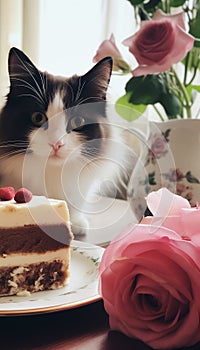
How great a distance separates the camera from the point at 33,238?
73cm

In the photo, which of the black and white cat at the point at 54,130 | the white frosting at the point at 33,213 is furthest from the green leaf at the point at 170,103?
the white frosting at the point at 33,213

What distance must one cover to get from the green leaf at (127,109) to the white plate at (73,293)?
0.90 ft

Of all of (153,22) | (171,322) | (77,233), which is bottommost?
(77,233)

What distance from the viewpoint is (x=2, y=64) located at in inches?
51.3

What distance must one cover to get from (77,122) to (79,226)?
178 mm

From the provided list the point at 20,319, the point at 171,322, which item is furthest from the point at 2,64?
the point at 171,322

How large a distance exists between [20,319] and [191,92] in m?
0.63

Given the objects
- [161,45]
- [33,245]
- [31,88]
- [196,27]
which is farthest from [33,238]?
[196,27]

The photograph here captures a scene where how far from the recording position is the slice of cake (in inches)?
28.0

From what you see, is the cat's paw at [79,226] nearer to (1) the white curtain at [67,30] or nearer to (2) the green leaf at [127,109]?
(2) the green leaf at [127,109]

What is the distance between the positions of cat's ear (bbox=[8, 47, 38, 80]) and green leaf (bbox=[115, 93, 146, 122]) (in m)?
0.18

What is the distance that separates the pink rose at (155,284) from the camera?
51 cm

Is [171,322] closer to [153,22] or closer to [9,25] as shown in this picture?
[153,22]

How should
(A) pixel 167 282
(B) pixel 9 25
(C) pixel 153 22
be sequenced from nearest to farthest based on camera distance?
(A) pixel 167 282
(C) pixel 153 22
(B) pixel 9 25
